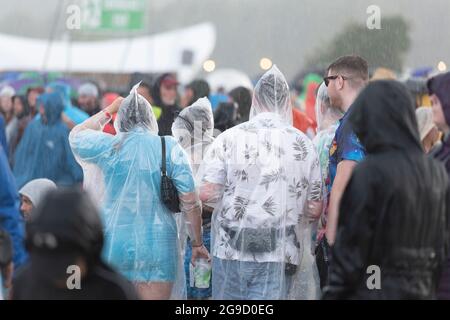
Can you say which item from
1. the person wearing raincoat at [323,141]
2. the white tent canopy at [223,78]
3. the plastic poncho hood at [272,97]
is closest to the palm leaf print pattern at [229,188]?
the plastic poncho hood at [272,97]

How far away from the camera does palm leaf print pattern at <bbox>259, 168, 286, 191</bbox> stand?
6191 mm

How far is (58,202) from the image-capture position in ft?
12.5

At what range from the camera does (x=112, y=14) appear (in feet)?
46.5

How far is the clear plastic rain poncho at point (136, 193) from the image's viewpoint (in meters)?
6.37

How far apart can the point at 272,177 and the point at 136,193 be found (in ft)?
2.68

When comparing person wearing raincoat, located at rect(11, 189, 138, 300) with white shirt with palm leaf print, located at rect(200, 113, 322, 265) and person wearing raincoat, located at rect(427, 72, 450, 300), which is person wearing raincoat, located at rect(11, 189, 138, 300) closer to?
person wearing raincoat, located at rect(427, 72, 450, 300)

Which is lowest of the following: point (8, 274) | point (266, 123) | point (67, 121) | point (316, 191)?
point (8, 274)

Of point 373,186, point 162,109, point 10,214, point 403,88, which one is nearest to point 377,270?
point 373,186

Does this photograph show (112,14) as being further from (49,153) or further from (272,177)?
(272,177)

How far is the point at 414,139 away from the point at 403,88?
0.26m

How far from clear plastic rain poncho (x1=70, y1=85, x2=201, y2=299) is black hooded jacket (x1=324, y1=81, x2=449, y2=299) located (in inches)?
79.3

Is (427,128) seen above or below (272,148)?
above

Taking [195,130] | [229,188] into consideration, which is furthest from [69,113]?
[229,188]

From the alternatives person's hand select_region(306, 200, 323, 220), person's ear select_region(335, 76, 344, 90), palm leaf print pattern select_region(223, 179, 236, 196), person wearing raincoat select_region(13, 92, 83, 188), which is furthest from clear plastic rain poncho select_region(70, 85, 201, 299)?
person wearing raincoat select_region(13, 92, 83, 188)
